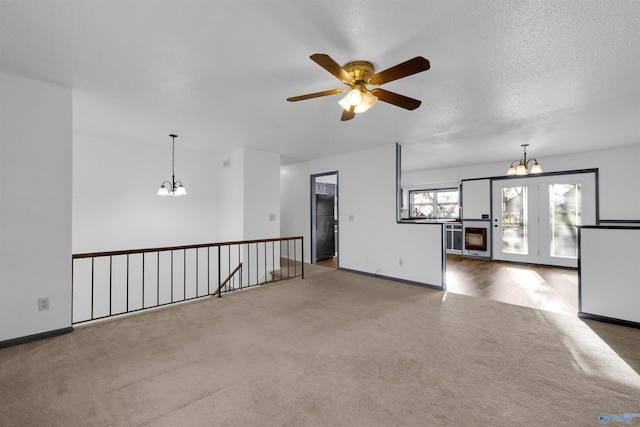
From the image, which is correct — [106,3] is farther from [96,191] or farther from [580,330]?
[580,330]

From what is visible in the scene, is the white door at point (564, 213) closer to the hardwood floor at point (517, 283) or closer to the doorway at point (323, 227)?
the hardwood floor at point (517, 283)

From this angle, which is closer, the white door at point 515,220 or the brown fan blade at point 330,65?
the brown fan blade at point 330,65

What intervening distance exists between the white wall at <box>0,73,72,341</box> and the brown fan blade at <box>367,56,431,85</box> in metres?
3.36

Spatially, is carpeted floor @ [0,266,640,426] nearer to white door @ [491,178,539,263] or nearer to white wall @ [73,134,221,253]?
white wall @ [73,134,221,253]

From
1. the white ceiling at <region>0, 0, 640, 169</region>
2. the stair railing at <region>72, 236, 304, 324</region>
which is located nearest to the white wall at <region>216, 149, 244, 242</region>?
the stair railing at <region>72, 236, 304, 324</region>

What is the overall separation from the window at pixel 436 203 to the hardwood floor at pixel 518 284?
92.0 inches

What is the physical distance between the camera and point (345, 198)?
6.11 metres

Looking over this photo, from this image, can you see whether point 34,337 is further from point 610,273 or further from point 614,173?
point 614,173

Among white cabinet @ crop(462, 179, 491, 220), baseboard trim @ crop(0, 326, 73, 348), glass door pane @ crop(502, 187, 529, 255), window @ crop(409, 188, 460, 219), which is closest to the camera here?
baseboard trim @ crop(0, 326, 73, 348)

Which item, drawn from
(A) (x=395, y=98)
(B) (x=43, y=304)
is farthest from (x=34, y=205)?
Answer: (A) (x=395, y=98)

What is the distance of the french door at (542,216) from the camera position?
6.09m

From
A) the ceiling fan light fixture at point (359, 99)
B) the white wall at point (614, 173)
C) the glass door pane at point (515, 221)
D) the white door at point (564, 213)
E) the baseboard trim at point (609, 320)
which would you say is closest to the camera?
the ceiling fan light fixture at point (359, 99)

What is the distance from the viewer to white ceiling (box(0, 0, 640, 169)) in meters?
1.83

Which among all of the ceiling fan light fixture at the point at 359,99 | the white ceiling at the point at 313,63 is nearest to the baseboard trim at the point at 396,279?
the white ceiling at the point at 313,63
